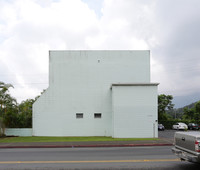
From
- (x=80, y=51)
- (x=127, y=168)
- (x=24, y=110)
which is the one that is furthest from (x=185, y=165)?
(x=24, y=110)

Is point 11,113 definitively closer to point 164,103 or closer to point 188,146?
point 188,146

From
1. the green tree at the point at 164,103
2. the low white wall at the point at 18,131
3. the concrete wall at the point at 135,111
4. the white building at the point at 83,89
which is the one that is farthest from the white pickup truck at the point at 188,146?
the green tree at the point at 164,103

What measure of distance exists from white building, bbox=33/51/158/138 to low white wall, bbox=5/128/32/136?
73 cm

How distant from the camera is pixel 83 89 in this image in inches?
945

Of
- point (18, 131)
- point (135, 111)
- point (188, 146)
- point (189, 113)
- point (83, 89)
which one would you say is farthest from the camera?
point (189, 113)

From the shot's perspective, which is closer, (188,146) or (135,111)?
(188,146)

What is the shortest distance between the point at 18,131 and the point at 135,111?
13.2 meters

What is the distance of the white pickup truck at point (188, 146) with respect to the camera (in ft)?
21.8

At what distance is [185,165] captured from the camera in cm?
818

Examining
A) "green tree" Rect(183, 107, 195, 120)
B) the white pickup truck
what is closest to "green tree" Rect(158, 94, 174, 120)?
"green tree" Rect(183, 107, 195, 120)

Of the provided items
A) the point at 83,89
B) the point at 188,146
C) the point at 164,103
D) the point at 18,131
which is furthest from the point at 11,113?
the point at 164,103

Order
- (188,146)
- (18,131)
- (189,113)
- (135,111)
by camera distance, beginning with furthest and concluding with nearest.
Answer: (189,113) < (18,131) < (135,111) < (188,146)

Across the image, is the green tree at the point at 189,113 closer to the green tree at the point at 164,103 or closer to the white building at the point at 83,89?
the green tree at the point at 164,103

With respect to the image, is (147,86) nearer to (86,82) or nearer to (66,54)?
(86,82)
